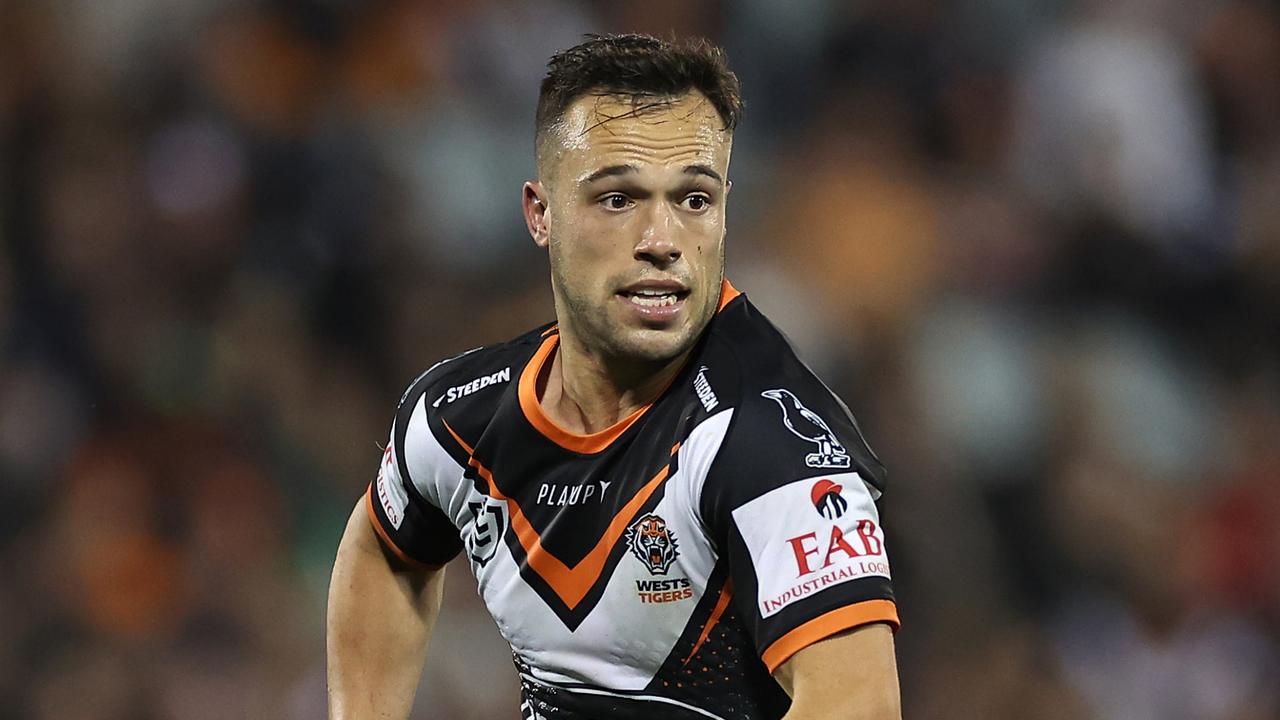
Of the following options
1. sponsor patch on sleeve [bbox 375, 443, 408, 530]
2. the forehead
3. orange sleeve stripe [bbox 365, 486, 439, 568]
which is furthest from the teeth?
orange sleeve stripe [bbox 365, 486, 439, 568]

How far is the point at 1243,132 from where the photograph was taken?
703 centimetres

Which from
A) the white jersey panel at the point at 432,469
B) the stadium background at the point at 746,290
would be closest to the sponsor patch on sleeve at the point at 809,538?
the white jersey panel at the point at 432,469

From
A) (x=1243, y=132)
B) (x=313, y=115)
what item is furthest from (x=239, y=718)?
(x=1243, y=132)

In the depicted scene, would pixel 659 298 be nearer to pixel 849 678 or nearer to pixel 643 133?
pixel 643 133

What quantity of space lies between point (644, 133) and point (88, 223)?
464cm

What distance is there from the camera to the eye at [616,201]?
327 cm

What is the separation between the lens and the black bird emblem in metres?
A: 2.92

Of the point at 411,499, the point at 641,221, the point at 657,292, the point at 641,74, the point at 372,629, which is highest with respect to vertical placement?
the point at 641,74

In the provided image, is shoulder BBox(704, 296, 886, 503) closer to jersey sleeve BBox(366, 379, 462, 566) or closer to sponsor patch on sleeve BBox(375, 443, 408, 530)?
jersey sleeve BBox(366, 379, 462, 566)

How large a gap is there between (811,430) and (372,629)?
1.49 metres

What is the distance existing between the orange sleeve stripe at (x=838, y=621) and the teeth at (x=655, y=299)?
2.37 feet

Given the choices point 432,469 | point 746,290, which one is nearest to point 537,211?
point 432,469

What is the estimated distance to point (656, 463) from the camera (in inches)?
126

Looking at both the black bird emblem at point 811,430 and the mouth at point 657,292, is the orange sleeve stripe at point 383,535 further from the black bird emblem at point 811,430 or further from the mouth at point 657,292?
the black bird emblem at point 811,430
